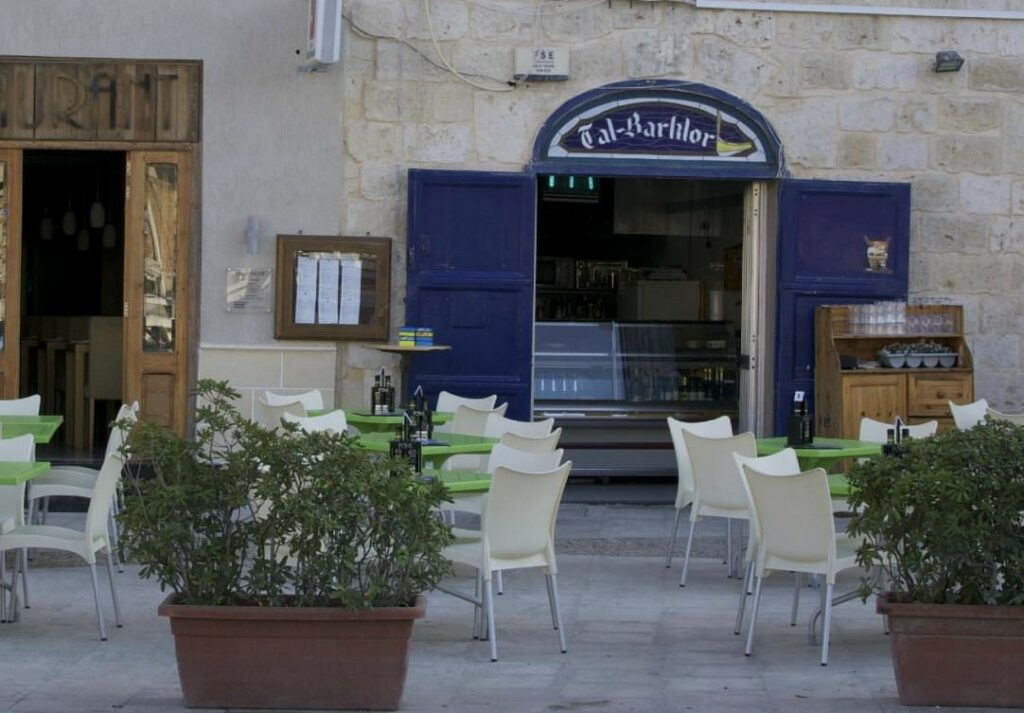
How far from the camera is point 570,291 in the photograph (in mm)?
14938

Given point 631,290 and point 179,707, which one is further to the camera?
point 631,290

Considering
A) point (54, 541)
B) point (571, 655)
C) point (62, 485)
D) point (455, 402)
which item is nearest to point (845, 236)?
point (455, 402)

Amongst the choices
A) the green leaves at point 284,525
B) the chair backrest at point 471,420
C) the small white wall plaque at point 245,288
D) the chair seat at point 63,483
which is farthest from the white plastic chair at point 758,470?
the small white wall plaque at point 245,288

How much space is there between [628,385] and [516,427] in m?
3.49

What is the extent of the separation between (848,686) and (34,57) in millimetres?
7625

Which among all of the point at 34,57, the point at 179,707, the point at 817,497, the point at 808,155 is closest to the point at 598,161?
the point at 808,155

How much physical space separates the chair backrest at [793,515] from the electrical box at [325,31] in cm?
522

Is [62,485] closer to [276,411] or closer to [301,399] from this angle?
[276,411]

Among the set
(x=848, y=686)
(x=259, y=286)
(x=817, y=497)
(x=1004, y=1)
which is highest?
(x=1004, y=1)

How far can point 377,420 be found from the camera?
9.85 m

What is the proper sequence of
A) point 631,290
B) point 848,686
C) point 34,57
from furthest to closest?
point 631,290, point 34,57, point 848,686

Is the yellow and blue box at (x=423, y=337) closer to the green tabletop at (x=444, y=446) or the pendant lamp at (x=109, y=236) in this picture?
the green tabletop at (x=444, y=446)

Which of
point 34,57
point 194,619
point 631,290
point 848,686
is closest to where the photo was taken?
point 194,619

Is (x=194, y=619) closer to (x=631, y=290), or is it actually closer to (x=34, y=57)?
(x=34, y=57)
